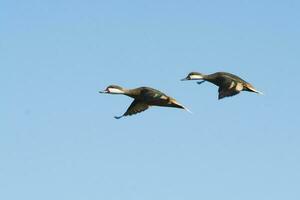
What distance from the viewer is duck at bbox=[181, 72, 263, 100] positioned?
81794mm

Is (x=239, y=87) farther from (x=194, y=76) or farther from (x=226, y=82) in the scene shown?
(x=194, y=76)

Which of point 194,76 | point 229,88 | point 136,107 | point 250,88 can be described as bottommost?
point 136,107

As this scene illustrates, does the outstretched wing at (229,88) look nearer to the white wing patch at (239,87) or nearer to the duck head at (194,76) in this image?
the white wing patch at (239,87)

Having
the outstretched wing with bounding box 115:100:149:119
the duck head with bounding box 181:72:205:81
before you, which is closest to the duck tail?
the duck head with bounding box 181:72:205:81

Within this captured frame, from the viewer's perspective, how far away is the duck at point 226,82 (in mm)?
81794

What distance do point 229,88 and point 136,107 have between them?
5.55 metres

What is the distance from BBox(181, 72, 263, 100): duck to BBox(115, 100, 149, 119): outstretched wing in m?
→ 2.97

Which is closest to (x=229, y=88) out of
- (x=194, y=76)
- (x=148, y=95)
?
(x=194, y=76)

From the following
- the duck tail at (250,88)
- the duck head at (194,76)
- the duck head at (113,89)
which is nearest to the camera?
the duck head at (113,89)

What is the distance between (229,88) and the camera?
8194 cm

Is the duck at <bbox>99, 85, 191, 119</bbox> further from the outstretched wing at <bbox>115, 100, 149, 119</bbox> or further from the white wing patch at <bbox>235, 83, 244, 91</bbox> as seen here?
the white wing patch at <bbox>235, 83, 244, 91</bbox>

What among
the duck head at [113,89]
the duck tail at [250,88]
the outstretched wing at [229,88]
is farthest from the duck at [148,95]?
the duck tail at [250,88]

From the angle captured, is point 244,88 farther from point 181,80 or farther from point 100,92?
point 100,92

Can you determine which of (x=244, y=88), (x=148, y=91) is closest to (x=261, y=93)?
(x=244, y=88)
